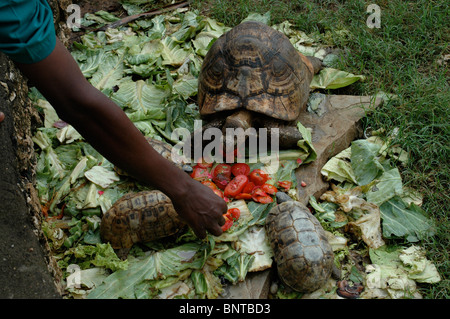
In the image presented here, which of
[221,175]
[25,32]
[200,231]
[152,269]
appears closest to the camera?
[25,32]

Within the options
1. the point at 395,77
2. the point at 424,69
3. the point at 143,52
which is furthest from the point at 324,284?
the point at 143,52

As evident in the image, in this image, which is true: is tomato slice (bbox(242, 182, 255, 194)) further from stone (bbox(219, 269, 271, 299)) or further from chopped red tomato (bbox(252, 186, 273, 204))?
stone (bbox(219, 269, 271, 299))

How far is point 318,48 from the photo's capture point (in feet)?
20.9

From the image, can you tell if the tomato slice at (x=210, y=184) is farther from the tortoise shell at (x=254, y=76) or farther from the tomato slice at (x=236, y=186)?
the tortoise shell at (x=254, y=76)

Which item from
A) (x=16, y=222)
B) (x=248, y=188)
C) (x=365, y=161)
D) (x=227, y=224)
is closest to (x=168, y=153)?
(x=248, y=188)

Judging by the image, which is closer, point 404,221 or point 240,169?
point 404,221

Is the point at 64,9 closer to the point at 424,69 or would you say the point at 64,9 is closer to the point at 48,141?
the point at 48,141

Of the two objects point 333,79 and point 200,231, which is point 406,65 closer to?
point 333,79

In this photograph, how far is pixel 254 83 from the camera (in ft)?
15.5

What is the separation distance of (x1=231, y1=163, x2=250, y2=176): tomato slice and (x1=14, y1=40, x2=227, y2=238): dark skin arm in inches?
51.0

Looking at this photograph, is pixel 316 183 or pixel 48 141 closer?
pixel 316 183

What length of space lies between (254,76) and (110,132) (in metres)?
2.58

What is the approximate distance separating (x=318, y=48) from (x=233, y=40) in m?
2.00
